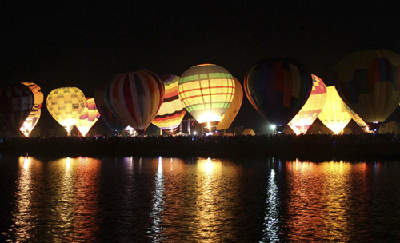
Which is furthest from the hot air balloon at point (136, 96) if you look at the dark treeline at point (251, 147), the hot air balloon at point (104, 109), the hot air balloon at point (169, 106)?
the hot air balloon at point (169, 106)

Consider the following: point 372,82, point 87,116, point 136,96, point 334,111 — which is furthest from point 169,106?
point 87,116

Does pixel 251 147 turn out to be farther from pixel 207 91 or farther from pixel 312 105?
pixel 312 105

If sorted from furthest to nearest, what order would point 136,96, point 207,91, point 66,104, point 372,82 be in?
point 66,104, point 207,91, point 136,96, point 372,82

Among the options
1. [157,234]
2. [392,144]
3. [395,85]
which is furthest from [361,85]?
[157,234]

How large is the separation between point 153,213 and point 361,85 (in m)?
33.0

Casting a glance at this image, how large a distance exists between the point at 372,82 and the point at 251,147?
1183 cm

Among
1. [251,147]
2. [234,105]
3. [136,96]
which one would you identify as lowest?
[251,147]

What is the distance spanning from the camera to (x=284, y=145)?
38.2 meters

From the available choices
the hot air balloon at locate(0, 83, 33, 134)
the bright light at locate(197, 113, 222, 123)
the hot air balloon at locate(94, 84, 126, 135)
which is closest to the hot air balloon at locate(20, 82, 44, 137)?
the hot air balloon at locate(0, 83, 33, 134)

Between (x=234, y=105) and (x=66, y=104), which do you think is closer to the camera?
(x=234, y=105)

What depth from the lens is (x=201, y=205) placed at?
15.5 m

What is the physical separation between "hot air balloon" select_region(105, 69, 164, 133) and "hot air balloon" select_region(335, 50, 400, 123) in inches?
629

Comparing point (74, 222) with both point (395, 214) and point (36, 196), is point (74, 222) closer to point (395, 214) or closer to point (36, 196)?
point (36, 196)

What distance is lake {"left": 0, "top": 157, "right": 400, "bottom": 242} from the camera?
39.6 ft
